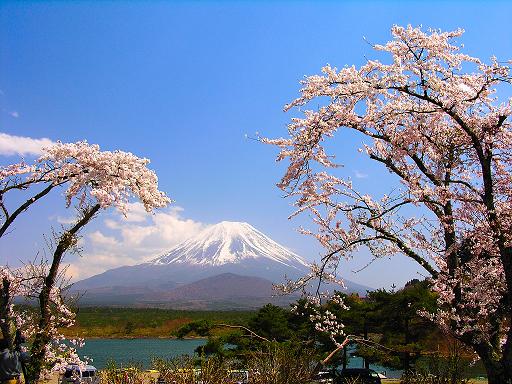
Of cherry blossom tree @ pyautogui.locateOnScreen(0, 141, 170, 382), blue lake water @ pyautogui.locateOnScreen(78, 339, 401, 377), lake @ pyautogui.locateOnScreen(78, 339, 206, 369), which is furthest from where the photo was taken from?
lake @ pyautogui.locateOnScreen(78, 339, 206, 369)

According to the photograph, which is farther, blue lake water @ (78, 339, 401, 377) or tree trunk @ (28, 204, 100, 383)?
blue lake water @ (78, 339, 401, 377)

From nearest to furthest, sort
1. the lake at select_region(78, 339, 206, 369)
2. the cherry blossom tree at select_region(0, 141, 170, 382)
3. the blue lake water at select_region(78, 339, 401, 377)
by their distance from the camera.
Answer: the cherry blossom tree at select_region(0, 141, 170, 382)
the blue lake water at select_region(78, 339, 401, 377)
the lake at select_region(78, 339, 206, 369)

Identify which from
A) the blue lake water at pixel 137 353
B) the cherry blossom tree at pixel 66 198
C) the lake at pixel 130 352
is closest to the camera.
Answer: the cherry blossom tree at pixel 66 198

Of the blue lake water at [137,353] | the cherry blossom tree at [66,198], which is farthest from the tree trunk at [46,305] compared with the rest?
the blue lake water at [137,353]

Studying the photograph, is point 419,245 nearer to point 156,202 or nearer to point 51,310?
point 156,202

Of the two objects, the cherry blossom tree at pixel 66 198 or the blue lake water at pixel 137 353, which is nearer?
the cherry blossom tree at pixel 66 198

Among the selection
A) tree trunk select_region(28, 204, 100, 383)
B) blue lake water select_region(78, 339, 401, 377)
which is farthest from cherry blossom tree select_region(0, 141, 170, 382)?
blue lake water select_region(78, 339, 401, 377)

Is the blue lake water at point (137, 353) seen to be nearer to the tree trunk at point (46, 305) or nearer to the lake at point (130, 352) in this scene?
the lake at point (130, 352)

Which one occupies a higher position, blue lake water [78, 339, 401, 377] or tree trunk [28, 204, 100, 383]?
tree trunk [28, 204, 100, 383]

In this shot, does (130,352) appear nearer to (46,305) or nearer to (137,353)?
(137,353)

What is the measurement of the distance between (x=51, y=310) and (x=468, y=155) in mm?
6805

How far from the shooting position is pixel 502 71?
621 centimetres

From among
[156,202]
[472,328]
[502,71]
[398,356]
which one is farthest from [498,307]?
[398,356]

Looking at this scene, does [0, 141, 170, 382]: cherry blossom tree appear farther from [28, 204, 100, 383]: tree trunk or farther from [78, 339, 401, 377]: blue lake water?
[78, 339, 401, 377]: blue lake water
